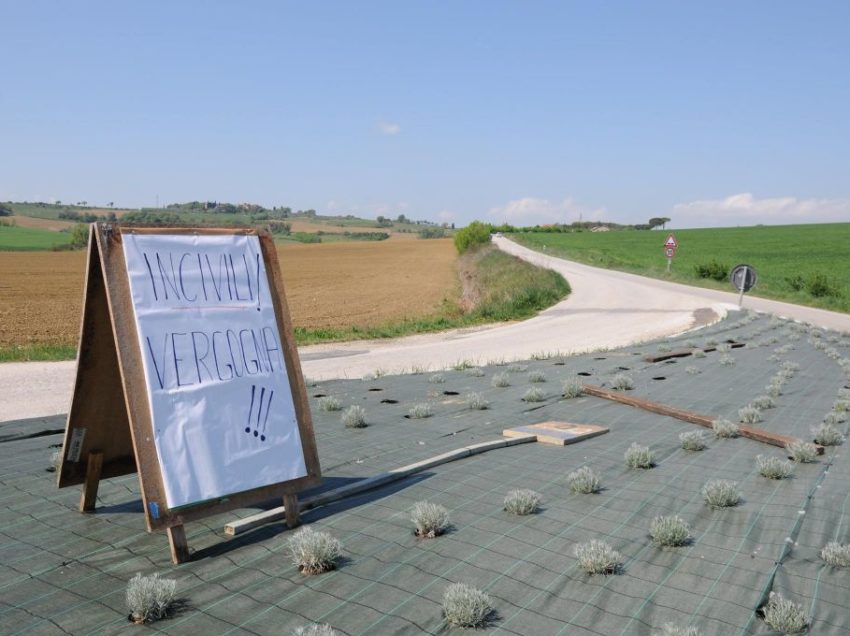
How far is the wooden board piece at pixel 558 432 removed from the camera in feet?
22.3

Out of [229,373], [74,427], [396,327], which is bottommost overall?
[396,327]

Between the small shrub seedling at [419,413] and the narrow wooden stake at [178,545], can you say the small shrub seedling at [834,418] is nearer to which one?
the small shrub seedling at [419,413]

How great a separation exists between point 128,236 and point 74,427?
1.40 meters

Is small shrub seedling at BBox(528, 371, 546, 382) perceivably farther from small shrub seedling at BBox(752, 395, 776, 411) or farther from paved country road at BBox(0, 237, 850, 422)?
paved country road at BBox(0, 237, 850, 422)

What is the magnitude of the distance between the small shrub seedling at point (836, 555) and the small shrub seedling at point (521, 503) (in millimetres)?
A: 1752

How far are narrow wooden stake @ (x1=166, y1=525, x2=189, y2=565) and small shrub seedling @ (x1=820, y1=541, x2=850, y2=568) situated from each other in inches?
147

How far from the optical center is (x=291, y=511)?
14.7 ft

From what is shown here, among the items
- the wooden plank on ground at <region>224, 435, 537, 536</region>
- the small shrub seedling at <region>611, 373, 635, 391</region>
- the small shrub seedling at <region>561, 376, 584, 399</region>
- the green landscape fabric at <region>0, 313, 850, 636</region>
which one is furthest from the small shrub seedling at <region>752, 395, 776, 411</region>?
the wooden plank on ground at <region>224, 435, 537, 536</region>

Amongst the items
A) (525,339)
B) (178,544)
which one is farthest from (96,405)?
(525,339)

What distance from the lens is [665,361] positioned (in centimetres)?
1291

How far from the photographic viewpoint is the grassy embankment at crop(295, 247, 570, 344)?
71.4 feet

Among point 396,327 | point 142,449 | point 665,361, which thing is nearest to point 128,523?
point 142,449

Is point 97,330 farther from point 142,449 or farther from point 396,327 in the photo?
point 396,327

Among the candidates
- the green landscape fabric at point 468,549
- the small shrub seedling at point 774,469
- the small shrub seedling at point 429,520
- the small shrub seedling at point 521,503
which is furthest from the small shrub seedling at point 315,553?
the small shrub seedling at point 774,469
